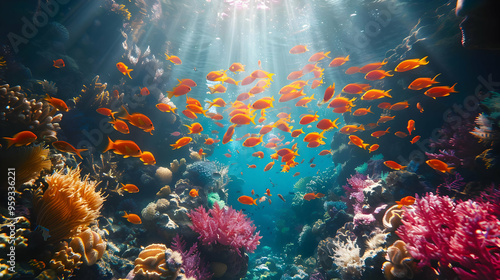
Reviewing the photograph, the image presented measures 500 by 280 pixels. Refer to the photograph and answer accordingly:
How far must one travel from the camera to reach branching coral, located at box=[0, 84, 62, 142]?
12.5 feet

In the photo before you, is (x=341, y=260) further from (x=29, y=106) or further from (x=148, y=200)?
(x=29, y=106)

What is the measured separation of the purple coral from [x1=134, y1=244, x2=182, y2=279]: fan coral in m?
4.01

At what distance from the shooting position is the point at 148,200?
7.12m

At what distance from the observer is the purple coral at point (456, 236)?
2.29 meters

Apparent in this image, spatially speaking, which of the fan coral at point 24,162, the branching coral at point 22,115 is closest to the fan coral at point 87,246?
the fan coral at point 24,162

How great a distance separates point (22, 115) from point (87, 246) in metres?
3.09

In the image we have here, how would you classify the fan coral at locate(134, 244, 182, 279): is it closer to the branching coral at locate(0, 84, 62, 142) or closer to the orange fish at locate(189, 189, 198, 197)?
the orange fish at locate(189, 189, 198, 197)

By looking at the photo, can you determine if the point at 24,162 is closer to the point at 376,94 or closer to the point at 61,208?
the point at 61,208

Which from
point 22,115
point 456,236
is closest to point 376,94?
point 456,236

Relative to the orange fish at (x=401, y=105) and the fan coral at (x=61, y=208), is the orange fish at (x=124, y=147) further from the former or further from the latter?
the orange fish at (x=401, y=105)

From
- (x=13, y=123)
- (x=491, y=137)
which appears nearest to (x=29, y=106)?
(x=13, y=123)

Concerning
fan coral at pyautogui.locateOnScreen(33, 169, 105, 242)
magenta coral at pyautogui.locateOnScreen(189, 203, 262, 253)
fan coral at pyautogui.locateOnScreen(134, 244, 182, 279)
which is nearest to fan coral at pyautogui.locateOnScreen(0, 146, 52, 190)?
fan coral at pyautogui.locateOnScreen(33, 169, 105, 242)

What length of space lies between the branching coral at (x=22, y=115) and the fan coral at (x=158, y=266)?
344 cm

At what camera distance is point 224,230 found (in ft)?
15.5
